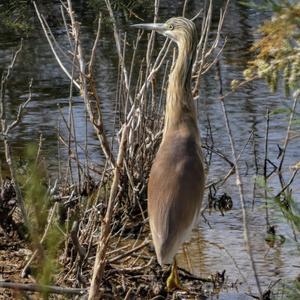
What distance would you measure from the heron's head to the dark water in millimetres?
1222

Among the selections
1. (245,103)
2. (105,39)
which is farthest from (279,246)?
(105,39)

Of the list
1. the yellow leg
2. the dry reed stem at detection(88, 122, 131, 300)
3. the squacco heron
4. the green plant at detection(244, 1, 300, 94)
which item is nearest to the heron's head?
the squacco heron

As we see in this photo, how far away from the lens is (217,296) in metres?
5.77

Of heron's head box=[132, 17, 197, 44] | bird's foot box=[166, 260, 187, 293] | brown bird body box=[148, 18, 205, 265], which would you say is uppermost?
heron's head box=[132, 17, 197, 44]

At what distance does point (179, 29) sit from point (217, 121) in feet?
12.5

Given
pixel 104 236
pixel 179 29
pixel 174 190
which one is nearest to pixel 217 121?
pixel 179 29

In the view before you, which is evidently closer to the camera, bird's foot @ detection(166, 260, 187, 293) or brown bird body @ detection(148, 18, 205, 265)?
brown bird body @ detection(148, 18, 205, 265)

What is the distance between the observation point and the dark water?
6480 millimetres

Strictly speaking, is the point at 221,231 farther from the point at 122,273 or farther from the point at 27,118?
the point at 27,118

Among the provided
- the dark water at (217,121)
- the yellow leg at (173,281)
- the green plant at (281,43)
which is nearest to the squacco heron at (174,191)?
the yellow leg at (173,281)

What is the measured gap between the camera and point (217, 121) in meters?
10.2

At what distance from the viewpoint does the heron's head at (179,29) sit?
6.32 meters

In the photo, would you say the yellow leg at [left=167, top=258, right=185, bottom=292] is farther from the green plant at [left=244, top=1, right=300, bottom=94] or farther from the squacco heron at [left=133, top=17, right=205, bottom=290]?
the green plant at [left=244, top=1, right=300, bottom=94]

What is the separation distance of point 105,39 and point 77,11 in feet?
6.19
